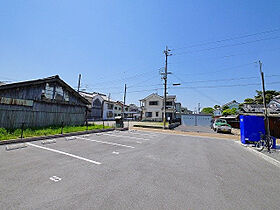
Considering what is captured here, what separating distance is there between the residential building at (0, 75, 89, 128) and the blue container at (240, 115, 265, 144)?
15.1m

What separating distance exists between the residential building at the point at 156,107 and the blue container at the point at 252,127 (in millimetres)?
24889

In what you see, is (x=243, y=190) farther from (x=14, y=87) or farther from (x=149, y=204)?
(x=14, y=87)

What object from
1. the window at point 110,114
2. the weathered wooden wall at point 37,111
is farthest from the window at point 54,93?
the window at point 110,114

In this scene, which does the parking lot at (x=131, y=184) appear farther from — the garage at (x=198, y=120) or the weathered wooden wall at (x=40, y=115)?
the garage at (x=198, y=120)

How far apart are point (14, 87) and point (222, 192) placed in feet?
49.3

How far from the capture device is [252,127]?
8352 mm

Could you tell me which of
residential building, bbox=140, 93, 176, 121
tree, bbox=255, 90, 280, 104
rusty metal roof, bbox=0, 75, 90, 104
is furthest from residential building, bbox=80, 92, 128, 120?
tree, bbox=255, 90, 280, 104

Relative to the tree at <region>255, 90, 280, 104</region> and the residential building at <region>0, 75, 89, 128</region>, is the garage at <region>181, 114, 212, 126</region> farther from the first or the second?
the residential building at <region>0, 75, 89, 128</region>

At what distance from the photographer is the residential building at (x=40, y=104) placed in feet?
33.8

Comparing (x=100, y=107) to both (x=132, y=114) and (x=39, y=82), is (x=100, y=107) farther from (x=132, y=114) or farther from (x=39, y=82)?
(x=39, y=82)

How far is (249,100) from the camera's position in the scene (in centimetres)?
3338

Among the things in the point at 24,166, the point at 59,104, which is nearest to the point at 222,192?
the point at 24,166

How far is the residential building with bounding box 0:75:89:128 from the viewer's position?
10305 mm

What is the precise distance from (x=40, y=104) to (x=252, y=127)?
17.8 metres
